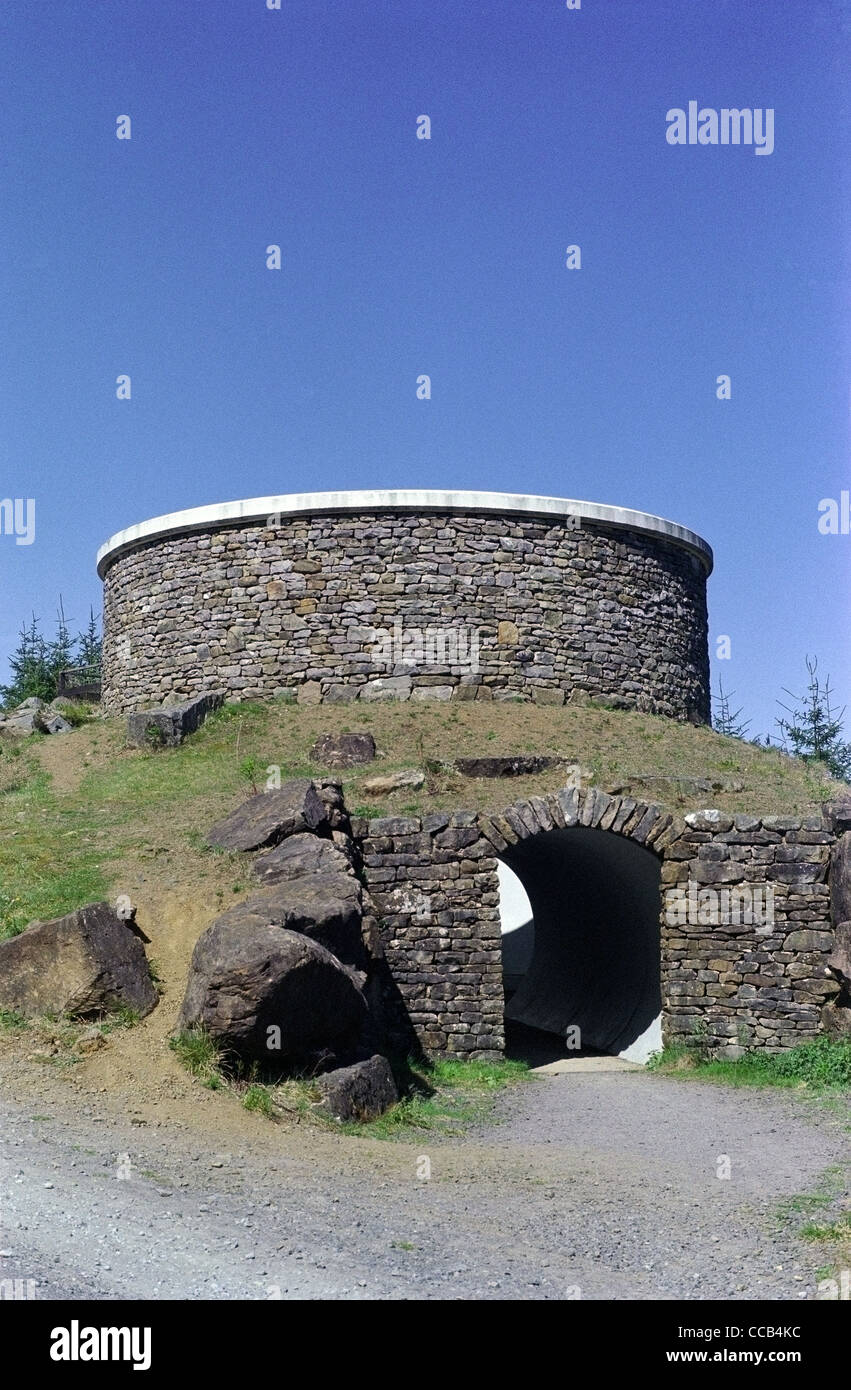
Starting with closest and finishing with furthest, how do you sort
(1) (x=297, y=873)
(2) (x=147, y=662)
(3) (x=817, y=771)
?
(1) (x=297, y=873) → (3) (x=817, y=771) → (2) (x=147, y=662)

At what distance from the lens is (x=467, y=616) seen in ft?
71.9

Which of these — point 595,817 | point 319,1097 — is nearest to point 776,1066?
point 595,817

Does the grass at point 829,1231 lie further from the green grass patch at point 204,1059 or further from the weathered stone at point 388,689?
the weathered stone at point 388,689

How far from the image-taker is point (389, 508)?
72.5 feet

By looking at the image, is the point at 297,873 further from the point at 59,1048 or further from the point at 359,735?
the point at 359,735

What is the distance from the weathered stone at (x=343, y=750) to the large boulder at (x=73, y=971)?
305 inches

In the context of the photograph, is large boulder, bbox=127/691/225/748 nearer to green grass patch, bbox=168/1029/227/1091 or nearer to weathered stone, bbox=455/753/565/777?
weathered stone, bbox=455/753/565/777

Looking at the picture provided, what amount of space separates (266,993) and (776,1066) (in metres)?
6.49

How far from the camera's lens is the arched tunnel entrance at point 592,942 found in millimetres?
16016

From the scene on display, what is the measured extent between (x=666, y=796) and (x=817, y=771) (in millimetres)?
6880

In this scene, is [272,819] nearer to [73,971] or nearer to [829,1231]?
[73,971]

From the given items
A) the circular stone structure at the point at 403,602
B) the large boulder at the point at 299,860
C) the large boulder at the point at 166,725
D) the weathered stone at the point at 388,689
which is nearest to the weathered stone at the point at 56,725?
the circular stone structure at the point at 403,602

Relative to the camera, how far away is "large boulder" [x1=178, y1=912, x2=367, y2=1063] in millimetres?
9633
